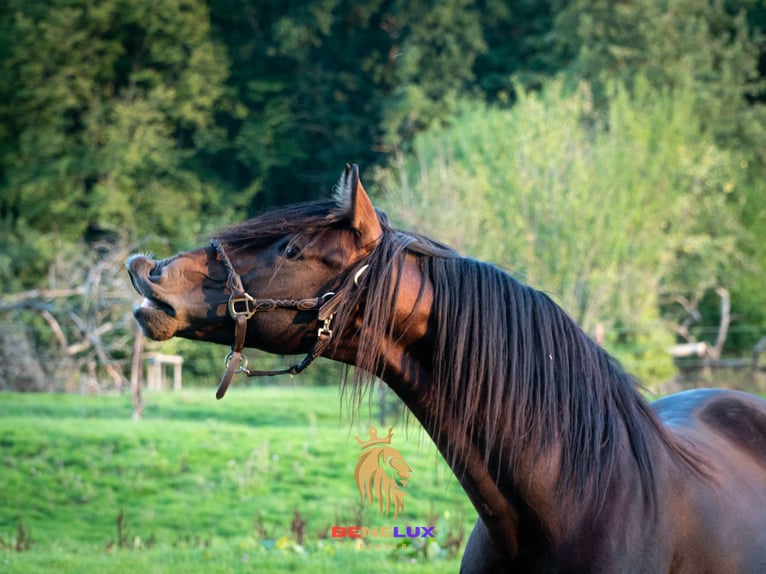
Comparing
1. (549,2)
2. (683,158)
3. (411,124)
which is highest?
(549,2)

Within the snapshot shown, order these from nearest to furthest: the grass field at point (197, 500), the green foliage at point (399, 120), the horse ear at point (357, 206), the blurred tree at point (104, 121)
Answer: the horse ear at point (357, 206)
the grass field at point (197, 500)
the green foliage at point (399, 120)
the blurred tree at point (104, 121)

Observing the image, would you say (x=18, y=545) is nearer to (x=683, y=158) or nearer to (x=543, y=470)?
(x=543, y=470)

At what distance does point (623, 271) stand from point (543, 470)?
19005mm

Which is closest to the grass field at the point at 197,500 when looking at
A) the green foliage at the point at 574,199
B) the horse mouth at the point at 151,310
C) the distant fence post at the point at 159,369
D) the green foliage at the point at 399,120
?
the horse mouth at the point at 151,310

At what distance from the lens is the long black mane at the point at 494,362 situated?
288 centimetres

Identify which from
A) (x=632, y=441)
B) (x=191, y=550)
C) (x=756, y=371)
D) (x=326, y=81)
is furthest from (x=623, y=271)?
(x=326, y=81)

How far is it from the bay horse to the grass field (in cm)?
337

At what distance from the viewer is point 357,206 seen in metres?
2.87

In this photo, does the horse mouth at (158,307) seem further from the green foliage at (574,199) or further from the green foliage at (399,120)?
the green foliage at (399,120)

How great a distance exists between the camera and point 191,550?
746 centimetres

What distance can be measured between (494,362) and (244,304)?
2.61 feet

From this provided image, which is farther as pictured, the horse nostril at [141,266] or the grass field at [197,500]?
the grass field at [197,500]

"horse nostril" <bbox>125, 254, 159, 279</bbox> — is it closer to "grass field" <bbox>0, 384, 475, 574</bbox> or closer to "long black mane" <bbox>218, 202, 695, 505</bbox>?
"long black mane" <bbox>218, 202, 695, 505</bbox>

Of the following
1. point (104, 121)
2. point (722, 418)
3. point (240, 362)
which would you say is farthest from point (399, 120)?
point (240, 362)
